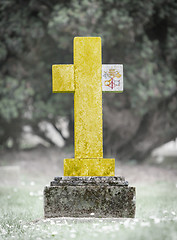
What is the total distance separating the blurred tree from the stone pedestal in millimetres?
5570

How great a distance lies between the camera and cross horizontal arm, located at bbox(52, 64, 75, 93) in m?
4.52

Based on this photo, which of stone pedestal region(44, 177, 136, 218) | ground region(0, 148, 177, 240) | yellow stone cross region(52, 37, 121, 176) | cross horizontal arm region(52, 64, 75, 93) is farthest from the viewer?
cross horizontal arm region(52, 64, 75, 93)

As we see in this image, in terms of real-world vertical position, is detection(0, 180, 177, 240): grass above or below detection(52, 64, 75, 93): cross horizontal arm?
below

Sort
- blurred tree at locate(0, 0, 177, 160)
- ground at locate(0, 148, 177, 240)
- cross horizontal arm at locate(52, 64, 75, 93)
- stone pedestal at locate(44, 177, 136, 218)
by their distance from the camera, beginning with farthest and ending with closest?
blurred tree at locate(0, 0, 177, 160), cross horizontal arm at locate(52, 64, 75, 93), stone pedestal at locate(44, 177, 136, 218), ground at locate(0, 148, 177, 240)

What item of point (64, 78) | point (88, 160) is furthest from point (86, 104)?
point (88, 160)

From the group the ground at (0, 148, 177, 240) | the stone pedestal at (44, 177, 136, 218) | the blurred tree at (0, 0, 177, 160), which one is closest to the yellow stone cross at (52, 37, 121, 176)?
the stone pedestal at (44, 177, 136, 218)

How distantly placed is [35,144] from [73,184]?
8178 millimetres

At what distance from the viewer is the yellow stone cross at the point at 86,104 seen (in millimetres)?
4363

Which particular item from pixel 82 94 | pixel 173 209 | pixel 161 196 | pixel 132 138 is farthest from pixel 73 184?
pixel 132 138

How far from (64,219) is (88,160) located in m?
0.82

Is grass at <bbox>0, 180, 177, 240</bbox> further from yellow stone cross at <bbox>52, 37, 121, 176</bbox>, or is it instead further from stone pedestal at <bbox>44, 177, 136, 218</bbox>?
yellow stone cross at <bbox>52, 37, 121, 176</bbox>

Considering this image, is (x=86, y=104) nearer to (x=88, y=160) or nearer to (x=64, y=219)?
(x=88, y=160)

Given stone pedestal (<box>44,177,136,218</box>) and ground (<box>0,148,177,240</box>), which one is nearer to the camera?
ground (<box>0,148,177,240</box>)

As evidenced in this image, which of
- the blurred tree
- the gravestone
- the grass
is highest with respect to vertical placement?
the blurred tree
